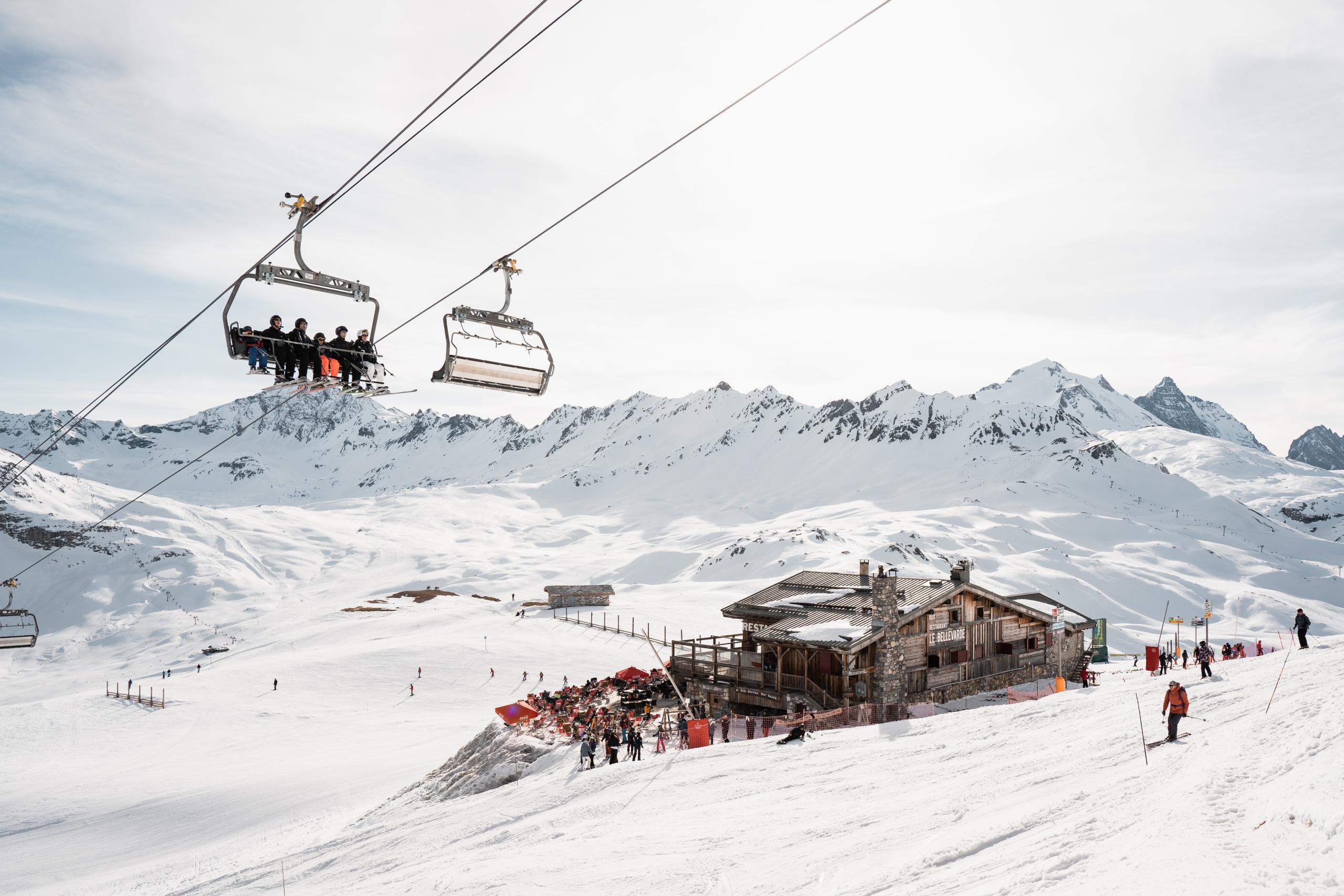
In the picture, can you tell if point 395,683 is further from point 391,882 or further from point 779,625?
point 391,882

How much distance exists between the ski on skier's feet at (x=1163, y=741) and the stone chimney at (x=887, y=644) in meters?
13.8

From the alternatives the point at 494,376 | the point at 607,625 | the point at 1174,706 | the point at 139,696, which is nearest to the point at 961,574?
the point at 1174,706

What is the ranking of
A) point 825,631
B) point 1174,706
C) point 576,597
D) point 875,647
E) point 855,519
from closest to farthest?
point 1174,706 → point 875,647 → point 825,631 → point 576,597 → point 855,519

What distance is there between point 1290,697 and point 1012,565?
7502 centimetres

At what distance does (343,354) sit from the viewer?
10570 mm

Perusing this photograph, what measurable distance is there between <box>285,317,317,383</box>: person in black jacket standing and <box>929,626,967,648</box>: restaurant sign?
2557 centimetres

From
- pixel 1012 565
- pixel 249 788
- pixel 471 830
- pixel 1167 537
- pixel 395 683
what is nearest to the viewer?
pixel 471 830

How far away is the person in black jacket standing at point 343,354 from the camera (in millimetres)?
10508

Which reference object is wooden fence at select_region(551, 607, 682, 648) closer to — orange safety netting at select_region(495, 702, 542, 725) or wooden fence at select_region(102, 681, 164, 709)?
orange safety netting at select_region(495, 702, 542, 725)

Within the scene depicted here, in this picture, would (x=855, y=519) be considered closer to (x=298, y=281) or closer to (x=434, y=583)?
(x=434, y=583)

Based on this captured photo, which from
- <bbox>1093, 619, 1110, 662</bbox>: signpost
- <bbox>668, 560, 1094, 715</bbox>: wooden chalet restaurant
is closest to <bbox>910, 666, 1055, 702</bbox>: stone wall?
<bbox>668, 560, 1094, 715</bbox>: wooden chalet restaurant

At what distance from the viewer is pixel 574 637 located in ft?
192

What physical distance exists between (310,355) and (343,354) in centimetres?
45

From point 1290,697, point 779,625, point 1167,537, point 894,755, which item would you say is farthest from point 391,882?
point 1167,537
